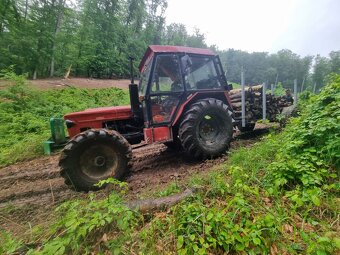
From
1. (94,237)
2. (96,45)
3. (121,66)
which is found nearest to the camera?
(94,237)

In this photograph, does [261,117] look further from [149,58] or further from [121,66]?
[121,66]

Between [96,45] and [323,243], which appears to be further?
[96,45]

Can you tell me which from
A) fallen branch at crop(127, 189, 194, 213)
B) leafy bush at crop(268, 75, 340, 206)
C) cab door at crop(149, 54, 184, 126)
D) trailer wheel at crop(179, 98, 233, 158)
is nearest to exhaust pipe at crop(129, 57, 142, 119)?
cab door at crop(149, 54, 184, 126)

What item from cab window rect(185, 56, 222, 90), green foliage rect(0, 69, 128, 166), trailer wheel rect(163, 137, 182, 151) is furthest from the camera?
green foliage rect(0, 69, 128, 166)

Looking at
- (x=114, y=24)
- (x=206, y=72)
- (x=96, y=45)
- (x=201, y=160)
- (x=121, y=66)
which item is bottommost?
(x=201, y=160)

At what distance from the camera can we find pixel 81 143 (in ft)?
11.7

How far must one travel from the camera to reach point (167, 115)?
4.36m

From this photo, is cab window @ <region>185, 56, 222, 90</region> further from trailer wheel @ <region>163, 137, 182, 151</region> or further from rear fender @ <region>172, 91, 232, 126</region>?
trailer wheel @ <region>163, 137, 182, 151</region>

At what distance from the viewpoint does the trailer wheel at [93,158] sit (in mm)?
3537

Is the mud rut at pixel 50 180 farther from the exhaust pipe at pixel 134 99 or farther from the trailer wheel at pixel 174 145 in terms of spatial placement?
the exhaust pipe at pixel 134 99

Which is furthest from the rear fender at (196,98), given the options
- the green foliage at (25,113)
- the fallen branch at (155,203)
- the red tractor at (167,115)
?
the green foliage at (25,113)

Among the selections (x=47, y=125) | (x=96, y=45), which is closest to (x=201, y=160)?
(x=47, y=125)

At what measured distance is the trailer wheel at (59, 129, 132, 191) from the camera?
11.6ft

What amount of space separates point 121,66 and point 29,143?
22362 mm
